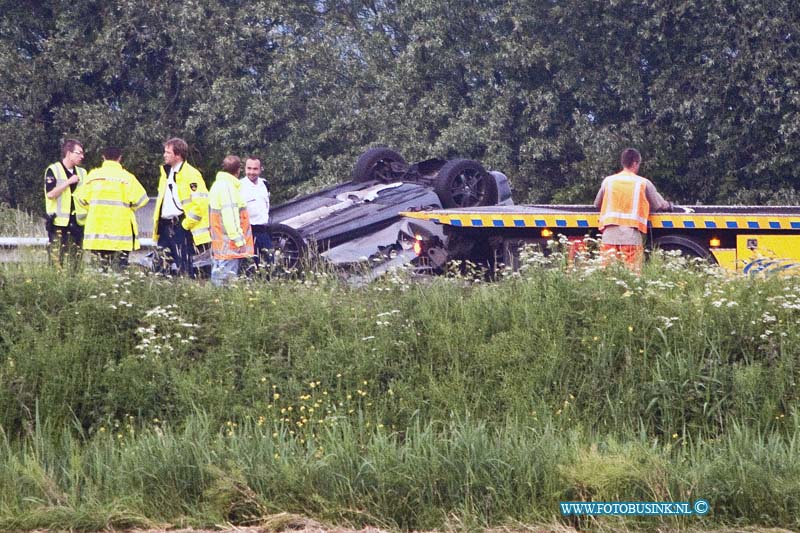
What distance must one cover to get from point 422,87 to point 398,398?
1619 cm

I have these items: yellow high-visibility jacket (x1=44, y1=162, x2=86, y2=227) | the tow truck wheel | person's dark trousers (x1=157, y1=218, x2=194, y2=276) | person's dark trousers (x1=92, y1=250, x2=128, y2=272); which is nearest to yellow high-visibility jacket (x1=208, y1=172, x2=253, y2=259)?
person's dark trousers (x1=157, y1=218, x2=194, y2=276)

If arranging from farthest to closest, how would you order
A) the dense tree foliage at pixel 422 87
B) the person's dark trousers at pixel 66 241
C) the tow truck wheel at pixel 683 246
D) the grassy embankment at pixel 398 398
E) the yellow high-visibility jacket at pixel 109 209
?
the dense tree foliage at pixel 422 87
the tow truck wheel at pixel 683 246
the yellow high-visibility jacket at pixel 109 209
the person's dark trousers at pixel 66 241
the grassy embankment at pixel 398 398

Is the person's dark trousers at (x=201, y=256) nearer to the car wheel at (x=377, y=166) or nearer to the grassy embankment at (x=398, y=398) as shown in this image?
the grassy embankment at (x=398, y=398)

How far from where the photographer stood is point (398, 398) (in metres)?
7.02

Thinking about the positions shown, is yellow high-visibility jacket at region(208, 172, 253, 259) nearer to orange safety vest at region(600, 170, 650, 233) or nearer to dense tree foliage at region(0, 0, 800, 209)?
orange safety vest at region(600, 170, 650, 233)

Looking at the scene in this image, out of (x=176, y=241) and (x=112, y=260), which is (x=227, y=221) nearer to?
(x=176, y=241)

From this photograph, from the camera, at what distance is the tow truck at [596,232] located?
10.8m

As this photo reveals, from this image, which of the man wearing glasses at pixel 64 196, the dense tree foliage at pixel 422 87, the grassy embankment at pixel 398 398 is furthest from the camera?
the dense tree foliage at pixel 422 87

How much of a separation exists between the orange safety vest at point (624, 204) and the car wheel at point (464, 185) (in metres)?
3.55

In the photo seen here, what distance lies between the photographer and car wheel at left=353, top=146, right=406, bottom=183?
565 inches

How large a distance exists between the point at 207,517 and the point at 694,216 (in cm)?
652

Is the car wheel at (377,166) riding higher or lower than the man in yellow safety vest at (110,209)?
higher

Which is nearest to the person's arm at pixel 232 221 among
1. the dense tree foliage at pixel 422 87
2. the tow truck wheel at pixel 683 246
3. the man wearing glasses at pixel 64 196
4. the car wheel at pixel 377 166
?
the man wearing glasses at pixel 64 196

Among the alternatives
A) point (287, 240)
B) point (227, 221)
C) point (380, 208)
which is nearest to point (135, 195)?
point (227, 221)
